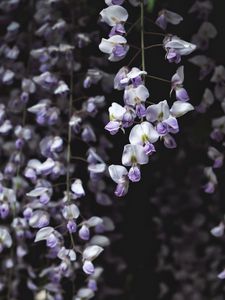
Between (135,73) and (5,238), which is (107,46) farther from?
(5,238)

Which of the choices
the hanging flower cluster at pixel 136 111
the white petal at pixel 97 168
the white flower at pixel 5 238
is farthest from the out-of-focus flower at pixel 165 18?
the white flower at pixel 5 238

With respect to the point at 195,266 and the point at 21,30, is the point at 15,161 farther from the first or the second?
the point at 195,266

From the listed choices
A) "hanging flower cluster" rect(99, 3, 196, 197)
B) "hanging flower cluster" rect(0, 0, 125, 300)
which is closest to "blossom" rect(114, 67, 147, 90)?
"hanging flower cluster" rect(99, 3, 196, 197)

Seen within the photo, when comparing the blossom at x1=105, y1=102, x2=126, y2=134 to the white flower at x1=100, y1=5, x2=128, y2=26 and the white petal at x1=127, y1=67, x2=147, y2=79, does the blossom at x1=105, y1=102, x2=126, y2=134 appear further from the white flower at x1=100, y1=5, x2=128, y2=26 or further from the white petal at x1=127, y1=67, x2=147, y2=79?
the white flower at x1=100, y1=5, x2=128, y2=26

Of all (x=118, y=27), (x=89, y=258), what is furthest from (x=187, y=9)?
(x=89, y=258)

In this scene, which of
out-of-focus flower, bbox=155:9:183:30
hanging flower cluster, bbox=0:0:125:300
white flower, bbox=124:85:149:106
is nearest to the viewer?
white flower, bbox=124:85:149:106

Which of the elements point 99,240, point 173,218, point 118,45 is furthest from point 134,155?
point 173,218

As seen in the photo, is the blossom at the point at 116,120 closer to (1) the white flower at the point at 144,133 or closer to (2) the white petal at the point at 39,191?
(1) the white flower at the point at 144,133

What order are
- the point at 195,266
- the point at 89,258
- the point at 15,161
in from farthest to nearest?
the point at 195,266, the point at 15,161, the point at 89,258
